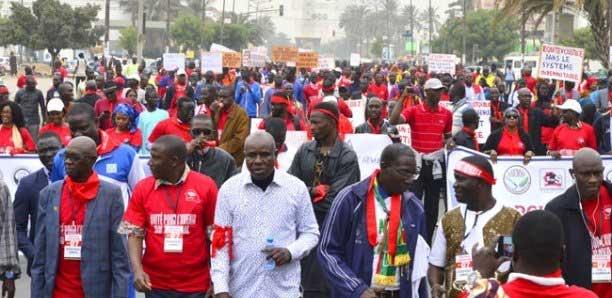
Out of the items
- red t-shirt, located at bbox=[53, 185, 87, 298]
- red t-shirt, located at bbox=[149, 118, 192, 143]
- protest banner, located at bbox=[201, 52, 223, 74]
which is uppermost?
protest banner, located at bbox=[201, 52, 223, 74]

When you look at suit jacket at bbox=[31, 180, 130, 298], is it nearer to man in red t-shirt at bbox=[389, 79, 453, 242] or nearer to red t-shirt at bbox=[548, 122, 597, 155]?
man in red t-shirt at bbox=[389, 79, 453, 242]

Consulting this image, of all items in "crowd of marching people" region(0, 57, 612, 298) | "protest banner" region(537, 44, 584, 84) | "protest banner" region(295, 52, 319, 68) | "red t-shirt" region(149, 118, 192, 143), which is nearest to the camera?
"crowd of marching people" region(0, 57, 612, 298)

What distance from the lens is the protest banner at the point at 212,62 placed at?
30219mm

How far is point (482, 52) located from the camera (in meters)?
93.7

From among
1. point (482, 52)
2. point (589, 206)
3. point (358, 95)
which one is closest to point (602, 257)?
point (589, 206)

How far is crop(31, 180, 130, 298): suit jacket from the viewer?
739 centimetres

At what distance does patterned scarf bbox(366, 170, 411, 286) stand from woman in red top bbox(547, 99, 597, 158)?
748 cm

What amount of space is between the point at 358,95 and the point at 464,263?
64.0 feet

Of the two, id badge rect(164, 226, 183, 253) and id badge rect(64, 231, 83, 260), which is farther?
id badge rect(64, 231, 83, 260)

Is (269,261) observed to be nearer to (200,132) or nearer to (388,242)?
(388,242)

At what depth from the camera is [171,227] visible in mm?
7277

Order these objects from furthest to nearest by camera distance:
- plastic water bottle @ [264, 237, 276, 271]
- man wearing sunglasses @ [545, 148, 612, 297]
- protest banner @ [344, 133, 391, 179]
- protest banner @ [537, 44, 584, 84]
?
protest banner @ [537, 44, 584, 84], protest banner @ [344, 133, 391, 179], man wearing sunglasses @ [545, 148, 612, 297], plastic water bottle @ [264, 237, 276, 271]

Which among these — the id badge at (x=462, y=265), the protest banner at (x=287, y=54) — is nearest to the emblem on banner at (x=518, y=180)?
the id badge at (x=462, y=265)

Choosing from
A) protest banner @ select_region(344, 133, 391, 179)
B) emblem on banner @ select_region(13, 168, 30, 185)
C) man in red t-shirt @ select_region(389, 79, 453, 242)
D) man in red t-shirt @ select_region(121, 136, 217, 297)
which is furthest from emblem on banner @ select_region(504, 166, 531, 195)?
man in red t-shirt @ select_region(121, 136, 217, 297)
